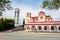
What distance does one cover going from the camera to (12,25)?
7031cm

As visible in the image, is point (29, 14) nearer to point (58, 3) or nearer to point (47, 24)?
point (47, 24)

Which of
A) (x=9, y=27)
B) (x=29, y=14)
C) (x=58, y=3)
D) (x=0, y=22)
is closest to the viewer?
(x=58, y=3)

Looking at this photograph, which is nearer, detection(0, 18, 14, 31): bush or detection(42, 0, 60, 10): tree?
detection(42, 0, 60, 10): tree

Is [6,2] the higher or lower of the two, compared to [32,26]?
higher

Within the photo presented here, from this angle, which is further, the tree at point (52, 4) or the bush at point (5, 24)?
the bush at point (5, 24)

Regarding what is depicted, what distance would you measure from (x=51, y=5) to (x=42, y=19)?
43871 mm

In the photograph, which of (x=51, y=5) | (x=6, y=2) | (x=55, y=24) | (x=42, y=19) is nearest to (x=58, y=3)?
(x=51, y=5)

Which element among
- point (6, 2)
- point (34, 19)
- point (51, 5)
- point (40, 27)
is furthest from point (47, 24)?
point (6, 2)

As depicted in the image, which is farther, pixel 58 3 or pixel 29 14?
pixel 29 14

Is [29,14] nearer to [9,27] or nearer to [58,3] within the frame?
[9,27]

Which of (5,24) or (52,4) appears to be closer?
(52,4)

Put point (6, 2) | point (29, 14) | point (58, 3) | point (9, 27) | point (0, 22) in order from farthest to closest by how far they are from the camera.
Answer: point (29, 14), point (9, 27), point (0, 22), point (58, 3), point (6, 2)

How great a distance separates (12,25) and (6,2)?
53.8 m

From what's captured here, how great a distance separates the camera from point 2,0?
1569 centimetres
